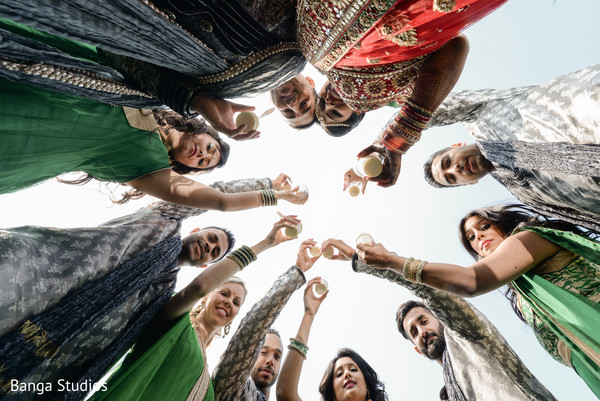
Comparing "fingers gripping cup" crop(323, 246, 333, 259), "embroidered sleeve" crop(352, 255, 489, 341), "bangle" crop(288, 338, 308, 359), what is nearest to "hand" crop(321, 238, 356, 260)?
"fingers gripping cup" crop(323, 246, 333, 259)

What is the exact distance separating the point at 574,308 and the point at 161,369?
3094 mm

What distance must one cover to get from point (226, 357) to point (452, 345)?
2.48 metres

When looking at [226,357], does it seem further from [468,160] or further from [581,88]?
[581,88]

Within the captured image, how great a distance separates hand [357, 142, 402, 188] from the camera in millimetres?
1674

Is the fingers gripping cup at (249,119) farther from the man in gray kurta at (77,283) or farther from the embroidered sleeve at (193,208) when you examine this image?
the embroidered sleeve at (193,208)

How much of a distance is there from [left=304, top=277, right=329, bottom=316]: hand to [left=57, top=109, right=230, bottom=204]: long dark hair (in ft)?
6.72

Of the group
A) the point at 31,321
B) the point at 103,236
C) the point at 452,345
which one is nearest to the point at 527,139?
the point at 452,345

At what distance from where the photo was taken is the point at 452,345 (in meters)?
3.06

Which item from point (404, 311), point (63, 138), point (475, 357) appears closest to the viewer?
point (63, 138)

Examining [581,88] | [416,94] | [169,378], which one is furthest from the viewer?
[169,378]

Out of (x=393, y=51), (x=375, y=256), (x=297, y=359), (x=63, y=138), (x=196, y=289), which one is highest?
(x=393, y=51)

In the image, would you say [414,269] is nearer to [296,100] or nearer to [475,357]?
[475,357]

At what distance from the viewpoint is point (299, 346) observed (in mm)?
3406

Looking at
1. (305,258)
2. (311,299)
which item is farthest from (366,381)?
(305,258)
